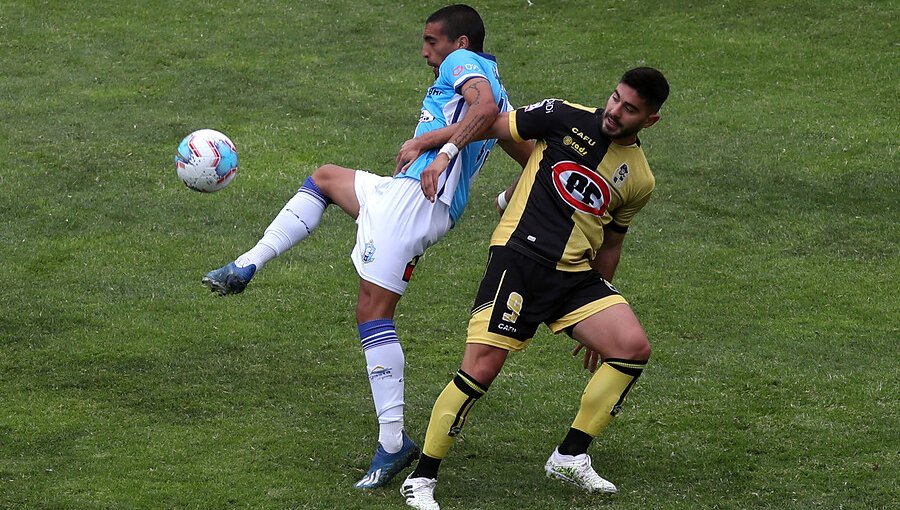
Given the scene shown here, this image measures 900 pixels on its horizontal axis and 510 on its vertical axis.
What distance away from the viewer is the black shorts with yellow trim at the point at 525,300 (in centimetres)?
620

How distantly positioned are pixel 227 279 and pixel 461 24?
6.25 ft

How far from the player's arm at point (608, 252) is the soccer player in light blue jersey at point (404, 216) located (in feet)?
2.15

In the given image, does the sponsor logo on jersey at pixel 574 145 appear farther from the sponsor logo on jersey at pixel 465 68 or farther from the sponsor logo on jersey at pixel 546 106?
the sponsor logo on jersey at pixel 465 68

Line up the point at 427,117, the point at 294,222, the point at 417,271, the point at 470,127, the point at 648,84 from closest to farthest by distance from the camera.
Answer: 1. the point at 648,84
2. the point at 470,127
3. the point at 427,117
4. the point at 294,222
5. the point at 417,271

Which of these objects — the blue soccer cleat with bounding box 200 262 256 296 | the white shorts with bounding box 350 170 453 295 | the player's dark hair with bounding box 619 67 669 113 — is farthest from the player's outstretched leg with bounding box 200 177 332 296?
the player's dark hair with bounding box 619 67 669 113

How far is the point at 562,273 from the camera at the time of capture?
6.29 m

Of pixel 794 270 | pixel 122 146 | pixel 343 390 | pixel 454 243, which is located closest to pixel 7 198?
pixel 122 146

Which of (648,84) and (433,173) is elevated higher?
(648,84)

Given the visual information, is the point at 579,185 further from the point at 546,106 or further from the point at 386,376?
the point at 386,376

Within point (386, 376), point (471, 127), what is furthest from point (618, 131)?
point (386, 376)

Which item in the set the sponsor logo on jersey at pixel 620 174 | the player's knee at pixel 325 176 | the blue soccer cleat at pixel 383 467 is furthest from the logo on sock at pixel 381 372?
the sponsor logo on jersey at pixel 620 174

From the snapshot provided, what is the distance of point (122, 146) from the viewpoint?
43.8 feet

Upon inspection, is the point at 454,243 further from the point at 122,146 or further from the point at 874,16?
the point at 874,16

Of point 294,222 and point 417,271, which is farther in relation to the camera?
point 417,271
